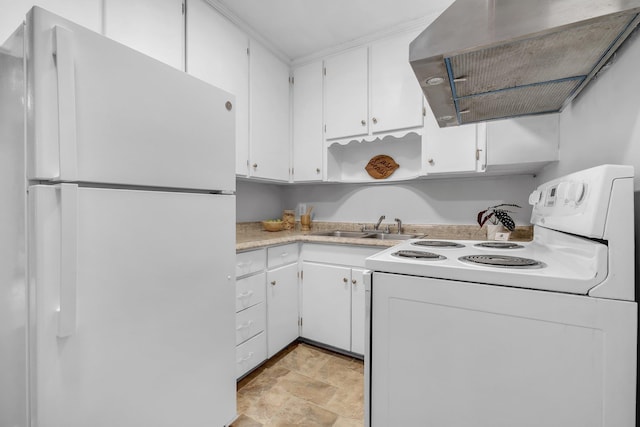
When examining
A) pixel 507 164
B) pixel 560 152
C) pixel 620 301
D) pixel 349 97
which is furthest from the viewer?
pixel 349 97

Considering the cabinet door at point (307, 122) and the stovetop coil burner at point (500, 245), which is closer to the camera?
the stovetop coil burner at point (500, 245)

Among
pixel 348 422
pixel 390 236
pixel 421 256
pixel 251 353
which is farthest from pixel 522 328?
pixel 390 236

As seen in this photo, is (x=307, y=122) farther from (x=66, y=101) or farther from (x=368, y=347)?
(x=368, y=347)

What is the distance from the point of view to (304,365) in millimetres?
2043

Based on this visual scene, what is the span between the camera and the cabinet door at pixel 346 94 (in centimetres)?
238

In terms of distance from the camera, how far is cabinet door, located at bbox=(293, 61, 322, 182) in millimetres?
2586

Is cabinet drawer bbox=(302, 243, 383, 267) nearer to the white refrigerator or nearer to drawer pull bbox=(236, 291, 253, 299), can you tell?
drawer pull bbox=(236, 291, 253, 299)

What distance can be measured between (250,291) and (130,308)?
36.1 inches

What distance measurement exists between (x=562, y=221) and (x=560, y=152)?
27.4 inches

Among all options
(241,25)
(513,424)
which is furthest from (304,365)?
(241,25)

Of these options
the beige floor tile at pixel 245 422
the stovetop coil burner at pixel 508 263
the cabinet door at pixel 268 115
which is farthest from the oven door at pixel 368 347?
the cabinet door at pixel 268 115

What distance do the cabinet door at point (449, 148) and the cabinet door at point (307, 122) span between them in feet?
3.01

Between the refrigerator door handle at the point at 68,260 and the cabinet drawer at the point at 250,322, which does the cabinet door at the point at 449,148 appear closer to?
the cabinet drawer at the point at 250,322

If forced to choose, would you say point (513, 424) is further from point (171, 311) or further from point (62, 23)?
point (62, 23)
